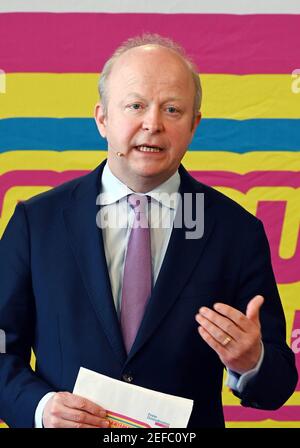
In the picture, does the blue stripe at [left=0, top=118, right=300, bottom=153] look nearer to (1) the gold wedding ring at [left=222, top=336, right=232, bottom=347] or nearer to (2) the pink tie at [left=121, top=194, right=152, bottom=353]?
(2) the pink tie at [left=121, top=194, right=152, bottom=353]

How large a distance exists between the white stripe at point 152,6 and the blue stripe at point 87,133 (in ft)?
1.22

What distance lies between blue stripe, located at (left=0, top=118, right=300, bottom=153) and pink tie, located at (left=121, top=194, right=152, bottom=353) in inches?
42.8

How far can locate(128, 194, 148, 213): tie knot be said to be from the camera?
1606 millimetres

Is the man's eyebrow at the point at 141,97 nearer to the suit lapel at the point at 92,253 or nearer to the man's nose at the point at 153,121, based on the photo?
the man's nose at the point at 153,121

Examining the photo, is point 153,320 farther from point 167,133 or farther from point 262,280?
point 167,133

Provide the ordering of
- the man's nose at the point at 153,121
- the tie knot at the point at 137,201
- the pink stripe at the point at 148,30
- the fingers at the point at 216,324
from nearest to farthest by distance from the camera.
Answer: the fingers at the point at 216,324 < the man's nose at the point at 153,121 < the tie knot at the point at 137,201 < the pink stripe at the point at 148,30

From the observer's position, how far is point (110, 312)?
4.97 ft

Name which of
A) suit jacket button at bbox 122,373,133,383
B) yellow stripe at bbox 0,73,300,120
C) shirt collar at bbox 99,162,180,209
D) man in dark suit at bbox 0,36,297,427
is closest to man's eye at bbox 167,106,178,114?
man in dark suit at bbox 0,36,297,427

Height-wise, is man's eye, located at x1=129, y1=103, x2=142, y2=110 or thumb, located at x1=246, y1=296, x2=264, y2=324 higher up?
man's eye, located at x1=129, y1=103, x2=142, y2=110

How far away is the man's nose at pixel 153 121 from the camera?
150cm

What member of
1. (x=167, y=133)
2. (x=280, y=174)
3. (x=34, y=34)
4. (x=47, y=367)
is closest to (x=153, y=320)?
(x=47, y=367)

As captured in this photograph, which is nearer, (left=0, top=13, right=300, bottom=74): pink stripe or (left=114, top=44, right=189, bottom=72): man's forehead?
(left=114, top=44, right=189, bottom=72): man's forehead

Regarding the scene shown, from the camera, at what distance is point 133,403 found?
4.75ft

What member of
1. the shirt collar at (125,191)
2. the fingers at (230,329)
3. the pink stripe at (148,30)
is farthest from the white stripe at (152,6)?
the fingers at (230,329)
